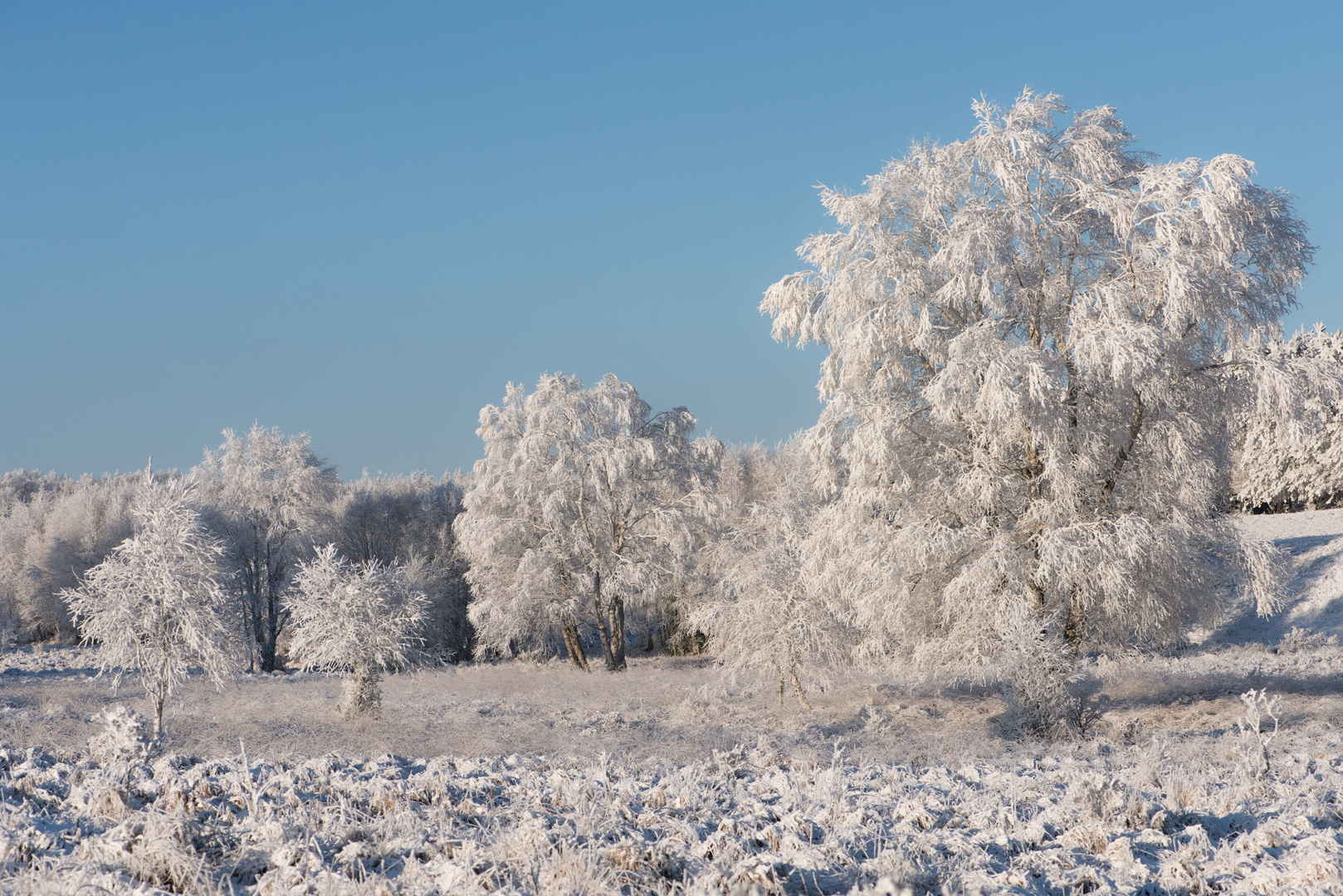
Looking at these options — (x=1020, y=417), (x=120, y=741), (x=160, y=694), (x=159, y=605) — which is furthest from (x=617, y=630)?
(x=120, y=741)

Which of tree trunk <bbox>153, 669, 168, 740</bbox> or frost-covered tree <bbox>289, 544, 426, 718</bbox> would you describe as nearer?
→ tree trunk <bbox>153, 669, 168, 740</bbox>

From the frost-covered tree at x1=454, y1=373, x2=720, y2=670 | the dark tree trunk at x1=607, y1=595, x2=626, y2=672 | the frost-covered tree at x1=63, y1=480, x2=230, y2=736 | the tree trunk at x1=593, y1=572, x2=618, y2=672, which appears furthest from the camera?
Result: the dark tree trunk at x1=607, y1=595, x2=626, y2=672

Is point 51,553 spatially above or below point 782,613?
above

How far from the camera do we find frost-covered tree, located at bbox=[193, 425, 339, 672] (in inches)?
1373

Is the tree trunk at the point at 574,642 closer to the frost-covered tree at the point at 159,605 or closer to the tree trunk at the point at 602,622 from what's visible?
the tree trunk at the point at 602,622

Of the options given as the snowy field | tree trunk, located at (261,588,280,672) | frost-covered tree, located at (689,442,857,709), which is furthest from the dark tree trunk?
the snowy field

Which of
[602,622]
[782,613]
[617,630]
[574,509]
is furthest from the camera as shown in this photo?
[617,630]

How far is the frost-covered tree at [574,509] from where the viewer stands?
96.5ft

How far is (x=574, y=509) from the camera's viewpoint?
31297 millimetres

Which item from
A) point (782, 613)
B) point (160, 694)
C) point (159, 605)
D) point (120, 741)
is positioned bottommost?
point (160, 694)

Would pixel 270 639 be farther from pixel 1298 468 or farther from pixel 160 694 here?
pixel 1298 468

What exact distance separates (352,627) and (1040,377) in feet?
46.6

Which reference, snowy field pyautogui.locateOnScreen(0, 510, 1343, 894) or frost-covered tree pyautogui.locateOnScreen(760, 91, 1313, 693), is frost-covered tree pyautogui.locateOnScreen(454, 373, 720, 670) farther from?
snowy field pyautogui.locateOnScreen(0, 510, 1343, 894)

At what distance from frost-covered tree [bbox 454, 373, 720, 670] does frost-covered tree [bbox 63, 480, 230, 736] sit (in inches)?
535
